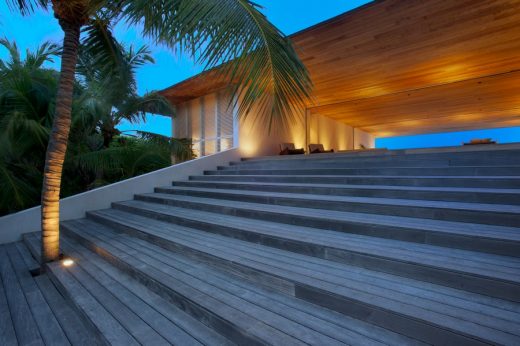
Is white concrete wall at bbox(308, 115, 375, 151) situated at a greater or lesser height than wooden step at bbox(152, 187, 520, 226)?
greater

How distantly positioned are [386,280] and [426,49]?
5969mm

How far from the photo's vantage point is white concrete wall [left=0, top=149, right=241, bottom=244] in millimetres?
4688

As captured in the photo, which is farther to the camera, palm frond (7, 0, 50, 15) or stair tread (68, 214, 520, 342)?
palm frond (7, 0, 50, 15)

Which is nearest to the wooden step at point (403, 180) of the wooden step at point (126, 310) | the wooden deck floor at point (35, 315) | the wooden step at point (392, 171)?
the wooden step at point (392, 171)

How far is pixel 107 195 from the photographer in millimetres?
5797

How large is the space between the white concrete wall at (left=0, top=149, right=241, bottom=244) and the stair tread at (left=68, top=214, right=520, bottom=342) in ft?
13.5

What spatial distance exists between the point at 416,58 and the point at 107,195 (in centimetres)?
785

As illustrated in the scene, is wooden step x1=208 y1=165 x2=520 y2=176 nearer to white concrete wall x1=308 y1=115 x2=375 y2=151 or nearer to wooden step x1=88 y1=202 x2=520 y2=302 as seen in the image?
wooden step x1=88 y1=202 x2=520 y2=302

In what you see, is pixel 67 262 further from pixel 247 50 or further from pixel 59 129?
pixel 247 50

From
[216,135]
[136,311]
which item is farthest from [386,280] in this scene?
[216,135]

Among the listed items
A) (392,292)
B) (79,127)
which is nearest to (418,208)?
(392,292)

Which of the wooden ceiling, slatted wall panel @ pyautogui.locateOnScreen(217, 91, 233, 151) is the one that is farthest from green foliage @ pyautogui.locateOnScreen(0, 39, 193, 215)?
the wooden ceiling

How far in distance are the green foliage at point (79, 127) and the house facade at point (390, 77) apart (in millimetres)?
1825

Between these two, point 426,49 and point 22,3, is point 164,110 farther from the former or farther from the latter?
point 426,49
